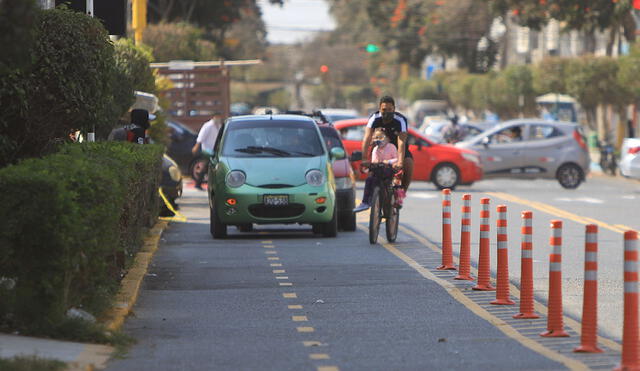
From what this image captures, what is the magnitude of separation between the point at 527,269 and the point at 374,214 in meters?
6.83

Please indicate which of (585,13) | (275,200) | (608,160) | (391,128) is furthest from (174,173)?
(585,13)

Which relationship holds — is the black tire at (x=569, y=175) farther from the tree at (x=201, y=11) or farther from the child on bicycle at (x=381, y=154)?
the tree at (x=201, y=11)

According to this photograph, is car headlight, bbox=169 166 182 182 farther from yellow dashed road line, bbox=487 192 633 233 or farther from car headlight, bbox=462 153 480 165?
car headlight, bbox=462 153 480 165

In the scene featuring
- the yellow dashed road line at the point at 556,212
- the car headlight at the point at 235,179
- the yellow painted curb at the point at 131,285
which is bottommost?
the yellow dashed road line at the point at 556,212

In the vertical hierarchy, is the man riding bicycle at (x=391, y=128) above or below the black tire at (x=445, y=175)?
above

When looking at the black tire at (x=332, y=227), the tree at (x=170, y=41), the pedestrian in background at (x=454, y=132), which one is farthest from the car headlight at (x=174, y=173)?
the tree at (x=170, y=41)

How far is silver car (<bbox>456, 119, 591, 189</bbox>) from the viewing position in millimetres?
33781

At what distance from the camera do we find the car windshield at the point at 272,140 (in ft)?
63.4

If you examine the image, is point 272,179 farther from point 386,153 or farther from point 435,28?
point 435,28

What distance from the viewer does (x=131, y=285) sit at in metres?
13.0

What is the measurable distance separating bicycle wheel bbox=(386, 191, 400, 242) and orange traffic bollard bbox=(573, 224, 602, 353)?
28.3 feet

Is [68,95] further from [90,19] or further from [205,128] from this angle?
[205,128]

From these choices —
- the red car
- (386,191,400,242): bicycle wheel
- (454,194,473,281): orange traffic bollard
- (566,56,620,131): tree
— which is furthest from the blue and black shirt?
(566,56,620,131): tree

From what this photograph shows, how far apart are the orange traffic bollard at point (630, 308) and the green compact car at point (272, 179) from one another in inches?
401
